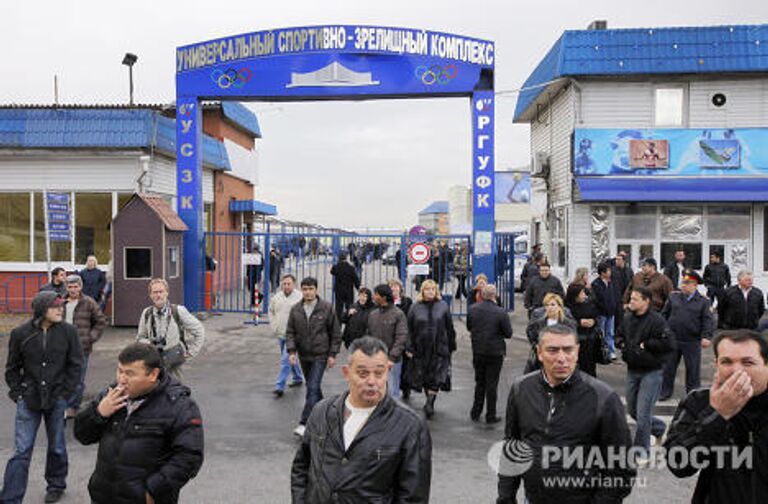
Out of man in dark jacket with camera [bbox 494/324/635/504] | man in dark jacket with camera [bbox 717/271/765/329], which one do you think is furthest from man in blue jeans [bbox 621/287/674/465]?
man in dark jacket with camera [bbox 717/271/765/329]

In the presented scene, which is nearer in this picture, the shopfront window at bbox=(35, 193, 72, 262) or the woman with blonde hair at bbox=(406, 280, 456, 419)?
the woman with blonde hair at bbox=(406, 280, 456, 419)

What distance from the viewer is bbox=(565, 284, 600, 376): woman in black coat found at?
827 centimetres

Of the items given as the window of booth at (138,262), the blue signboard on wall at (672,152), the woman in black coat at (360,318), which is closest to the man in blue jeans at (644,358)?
the woman in black coat at (360,318)

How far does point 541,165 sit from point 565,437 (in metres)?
19.8

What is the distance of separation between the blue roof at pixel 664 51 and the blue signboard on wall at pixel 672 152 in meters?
1.60

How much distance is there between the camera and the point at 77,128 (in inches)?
693

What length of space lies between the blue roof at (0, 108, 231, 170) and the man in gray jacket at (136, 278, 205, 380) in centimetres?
1160

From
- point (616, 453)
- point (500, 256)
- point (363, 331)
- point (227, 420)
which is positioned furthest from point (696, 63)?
point (616, 453)

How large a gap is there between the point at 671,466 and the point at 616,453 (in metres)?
0.45

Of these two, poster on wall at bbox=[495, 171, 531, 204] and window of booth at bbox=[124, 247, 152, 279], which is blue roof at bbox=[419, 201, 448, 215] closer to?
poster on wall at bbox=[495, 171, 531, 204]

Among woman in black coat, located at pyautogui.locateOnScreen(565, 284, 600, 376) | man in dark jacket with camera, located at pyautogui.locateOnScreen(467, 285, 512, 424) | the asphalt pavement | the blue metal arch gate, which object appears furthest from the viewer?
the blue metal arch gate

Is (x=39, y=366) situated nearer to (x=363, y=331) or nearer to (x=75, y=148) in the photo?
(x=363, y=331)

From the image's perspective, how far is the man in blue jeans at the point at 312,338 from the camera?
318 inches

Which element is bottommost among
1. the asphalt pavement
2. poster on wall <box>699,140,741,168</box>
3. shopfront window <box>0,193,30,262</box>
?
the asphalt pavement
